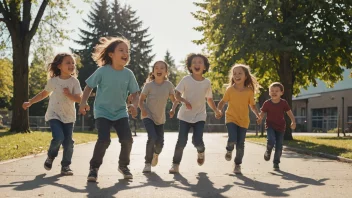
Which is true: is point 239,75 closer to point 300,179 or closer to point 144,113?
point 144,113

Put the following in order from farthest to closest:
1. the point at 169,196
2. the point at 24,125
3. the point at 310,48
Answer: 1. the point at 24,125
2. the point at 310,48
3. the point at 169,196

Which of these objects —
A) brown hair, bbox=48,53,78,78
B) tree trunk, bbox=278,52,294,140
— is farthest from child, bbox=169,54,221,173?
tree trunk, bbox=278,52,294,140

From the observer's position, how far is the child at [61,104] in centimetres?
754

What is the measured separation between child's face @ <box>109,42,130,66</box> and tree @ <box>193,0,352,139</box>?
12.3 meters

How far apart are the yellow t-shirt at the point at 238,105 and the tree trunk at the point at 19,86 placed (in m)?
15.5

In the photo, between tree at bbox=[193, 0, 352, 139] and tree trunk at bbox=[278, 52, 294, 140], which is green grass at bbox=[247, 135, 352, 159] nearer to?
tree trunk at bbox=[278, 52, 294, 140]

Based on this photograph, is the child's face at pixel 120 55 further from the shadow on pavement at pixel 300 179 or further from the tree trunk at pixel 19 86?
the tree trunk at pixel 19 86

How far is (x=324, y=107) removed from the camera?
5378 centimetres

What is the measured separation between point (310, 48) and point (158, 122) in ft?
39.7

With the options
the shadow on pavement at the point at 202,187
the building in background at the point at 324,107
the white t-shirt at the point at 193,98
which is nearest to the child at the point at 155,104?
the white t-shirt at the point at 193,98

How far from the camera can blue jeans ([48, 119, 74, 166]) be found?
752 centimetres

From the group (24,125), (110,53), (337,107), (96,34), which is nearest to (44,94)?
(110,53)

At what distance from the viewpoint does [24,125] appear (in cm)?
2206

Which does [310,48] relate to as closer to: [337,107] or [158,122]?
[158,122]
